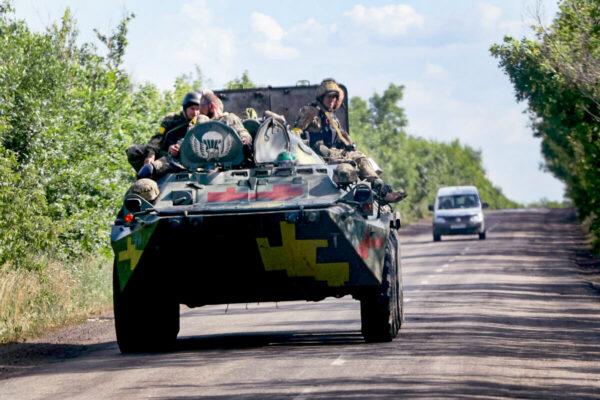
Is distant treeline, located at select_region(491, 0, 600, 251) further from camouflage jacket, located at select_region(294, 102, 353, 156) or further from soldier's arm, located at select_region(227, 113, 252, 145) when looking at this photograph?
soldier's arm, located at select_region(227, 113, 252, 145)

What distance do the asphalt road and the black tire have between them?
275mm

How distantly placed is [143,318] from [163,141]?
84.4 inches

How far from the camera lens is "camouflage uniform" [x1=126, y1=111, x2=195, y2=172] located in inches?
693

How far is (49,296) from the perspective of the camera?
22.0 meters

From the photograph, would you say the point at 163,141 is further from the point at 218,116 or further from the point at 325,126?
the point at 325,126

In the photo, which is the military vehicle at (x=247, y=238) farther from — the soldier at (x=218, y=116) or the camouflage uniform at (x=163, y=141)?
the camouflage uniform at (x=163, y=141)

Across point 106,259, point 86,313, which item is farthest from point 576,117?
point 86,313

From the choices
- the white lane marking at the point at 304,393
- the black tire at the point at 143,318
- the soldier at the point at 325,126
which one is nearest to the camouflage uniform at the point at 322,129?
the soldier at the point at 325,126

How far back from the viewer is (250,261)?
52.8 ft

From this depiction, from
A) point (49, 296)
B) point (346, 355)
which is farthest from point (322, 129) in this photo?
point (49, 296)

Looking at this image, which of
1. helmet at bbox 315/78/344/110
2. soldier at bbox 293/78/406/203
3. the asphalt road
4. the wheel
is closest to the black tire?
the asphalt road

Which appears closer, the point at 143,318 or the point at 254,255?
the point at 254,255

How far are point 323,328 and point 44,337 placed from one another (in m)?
3.54

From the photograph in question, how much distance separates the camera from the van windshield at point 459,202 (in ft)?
167
